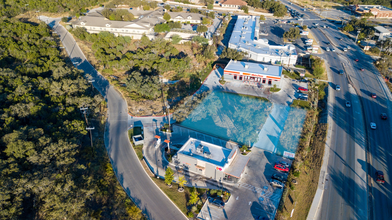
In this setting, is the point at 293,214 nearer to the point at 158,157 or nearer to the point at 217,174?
the point at 217,174

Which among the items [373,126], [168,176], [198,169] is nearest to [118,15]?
[198,169]

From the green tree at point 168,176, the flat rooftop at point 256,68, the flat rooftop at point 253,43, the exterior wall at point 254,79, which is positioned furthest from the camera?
the flat rooftop at point 253,43

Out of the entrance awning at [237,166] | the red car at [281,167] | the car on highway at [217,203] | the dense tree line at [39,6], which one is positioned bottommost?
the car on highway at [217,203]

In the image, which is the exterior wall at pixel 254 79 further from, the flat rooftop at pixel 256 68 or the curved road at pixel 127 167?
the curved road at pixel 127 167

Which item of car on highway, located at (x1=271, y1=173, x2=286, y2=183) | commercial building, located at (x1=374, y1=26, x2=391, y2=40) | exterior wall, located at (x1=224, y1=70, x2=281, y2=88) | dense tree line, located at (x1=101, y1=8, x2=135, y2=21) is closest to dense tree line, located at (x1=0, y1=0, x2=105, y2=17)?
dense tree line, located at (x1=101, y1=8, x2=135, y2=21)

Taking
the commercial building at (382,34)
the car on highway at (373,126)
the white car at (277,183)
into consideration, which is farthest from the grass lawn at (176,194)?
the commercial building at (382,34)

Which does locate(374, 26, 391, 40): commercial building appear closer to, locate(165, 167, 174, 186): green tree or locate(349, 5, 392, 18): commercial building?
locate(349, 5, 392, 18): commercial building
